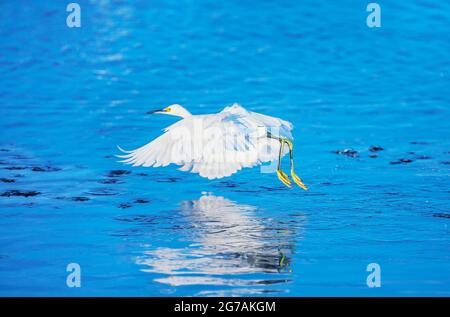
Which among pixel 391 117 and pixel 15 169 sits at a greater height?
pixel 391 117

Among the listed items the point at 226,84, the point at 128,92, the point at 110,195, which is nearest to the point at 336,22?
the point at 226,84

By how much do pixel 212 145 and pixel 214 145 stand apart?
0.08 ft

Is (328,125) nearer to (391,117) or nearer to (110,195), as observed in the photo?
(391,117)

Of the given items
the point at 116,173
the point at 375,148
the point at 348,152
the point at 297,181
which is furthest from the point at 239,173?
the point at 375,148

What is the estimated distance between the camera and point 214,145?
35.5ft

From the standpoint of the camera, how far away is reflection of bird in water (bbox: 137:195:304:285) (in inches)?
338

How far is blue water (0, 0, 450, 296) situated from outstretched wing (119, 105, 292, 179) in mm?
541

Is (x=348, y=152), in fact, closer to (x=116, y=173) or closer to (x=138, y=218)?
(x=116, y=173)

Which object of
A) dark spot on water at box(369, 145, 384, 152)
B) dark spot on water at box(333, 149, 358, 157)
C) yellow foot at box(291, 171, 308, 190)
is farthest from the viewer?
dark spot on water at box(369, 145, 384, 152)

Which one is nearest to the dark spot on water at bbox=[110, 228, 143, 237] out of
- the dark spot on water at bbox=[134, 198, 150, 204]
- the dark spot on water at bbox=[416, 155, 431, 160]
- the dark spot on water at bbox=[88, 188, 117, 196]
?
the dark spot on water at bbox=[134, 198, 150, 204]

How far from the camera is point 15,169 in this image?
13109mm

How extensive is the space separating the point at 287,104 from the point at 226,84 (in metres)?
2.23

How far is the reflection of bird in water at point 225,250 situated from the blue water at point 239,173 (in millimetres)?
30

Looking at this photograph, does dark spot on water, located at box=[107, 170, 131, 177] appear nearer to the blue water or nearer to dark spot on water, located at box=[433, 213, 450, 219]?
the blue water
